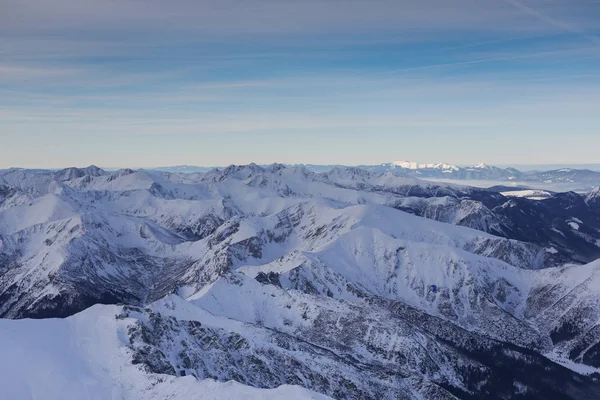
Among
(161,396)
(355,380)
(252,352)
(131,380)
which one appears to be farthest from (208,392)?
(355,380)

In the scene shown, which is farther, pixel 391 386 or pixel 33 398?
pixel 391 386

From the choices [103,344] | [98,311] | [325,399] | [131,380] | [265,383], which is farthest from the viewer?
[98,311]

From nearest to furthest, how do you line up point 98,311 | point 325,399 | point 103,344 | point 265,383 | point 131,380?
point 325,399 → point 131,380 → point 103,344 → point 265,383 → point 98,311

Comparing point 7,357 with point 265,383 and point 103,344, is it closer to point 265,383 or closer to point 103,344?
point 103,344

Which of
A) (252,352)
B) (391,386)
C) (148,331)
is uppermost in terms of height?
(148,331)

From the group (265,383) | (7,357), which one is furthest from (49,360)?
(265,383)

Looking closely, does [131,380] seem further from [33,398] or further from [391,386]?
[391,386]

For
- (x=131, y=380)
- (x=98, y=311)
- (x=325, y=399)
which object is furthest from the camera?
(x=98, y=311)

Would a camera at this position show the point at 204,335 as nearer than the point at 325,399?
No

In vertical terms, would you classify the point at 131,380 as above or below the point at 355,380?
above
